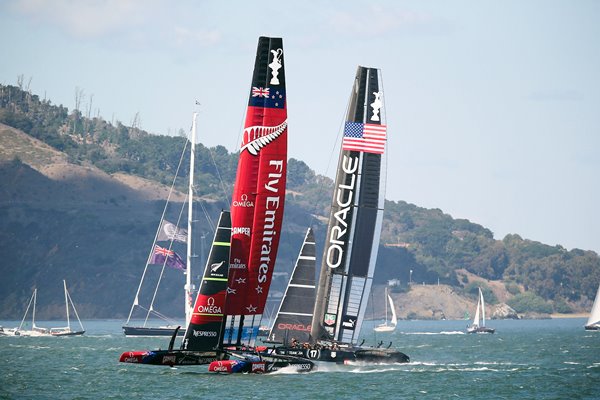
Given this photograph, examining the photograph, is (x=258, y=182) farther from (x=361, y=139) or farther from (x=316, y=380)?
(x=316, y=380)

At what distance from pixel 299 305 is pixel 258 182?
8335 millimetres

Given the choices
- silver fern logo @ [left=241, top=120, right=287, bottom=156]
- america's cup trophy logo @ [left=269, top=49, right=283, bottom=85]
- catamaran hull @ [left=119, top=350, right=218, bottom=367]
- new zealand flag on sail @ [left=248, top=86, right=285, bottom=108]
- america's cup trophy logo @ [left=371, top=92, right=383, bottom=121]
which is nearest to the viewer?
catamaran hull @ [left=119, top=350, right=218, bottom=367]

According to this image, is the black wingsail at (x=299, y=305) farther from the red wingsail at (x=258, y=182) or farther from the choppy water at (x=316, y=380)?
the red wingsail at (x=258, y=182)

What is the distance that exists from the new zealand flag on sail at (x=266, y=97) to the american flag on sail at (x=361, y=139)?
19.7 feet

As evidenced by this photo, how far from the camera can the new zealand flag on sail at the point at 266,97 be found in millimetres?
46719

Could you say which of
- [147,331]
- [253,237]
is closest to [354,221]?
[253,237]

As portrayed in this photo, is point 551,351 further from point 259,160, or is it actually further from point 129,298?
point 129,298

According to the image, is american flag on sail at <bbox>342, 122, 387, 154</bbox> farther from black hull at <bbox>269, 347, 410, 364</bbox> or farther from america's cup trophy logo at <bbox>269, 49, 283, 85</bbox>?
black hull at <bbox>269, 347, 410, 364</bbox>

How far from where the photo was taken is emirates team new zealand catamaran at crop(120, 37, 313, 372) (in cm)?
4559

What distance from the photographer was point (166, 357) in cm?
4512

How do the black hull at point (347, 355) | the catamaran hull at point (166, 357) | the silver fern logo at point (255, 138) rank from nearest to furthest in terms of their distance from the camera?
the catamaran hull at point (166, 357) → the silver fern logo at point (255, 138) → the black hull at point (347, 355)

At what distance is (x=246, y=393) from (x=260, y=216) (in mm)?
7895

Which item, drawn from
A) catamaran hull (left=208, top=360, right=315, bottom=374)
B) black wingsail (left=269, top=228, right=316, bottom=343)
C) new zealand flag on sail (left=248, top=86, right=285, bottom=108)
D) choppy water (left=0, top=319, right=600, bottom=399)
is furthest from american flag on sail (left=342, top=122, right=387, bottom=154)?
catamaran hull (left=208, top=360, right=315, bottom=374)

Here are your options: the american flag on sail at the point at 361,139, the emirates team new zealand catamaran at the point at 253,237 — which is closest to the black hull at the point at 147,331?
the american flag on sail at the point at 361,139
